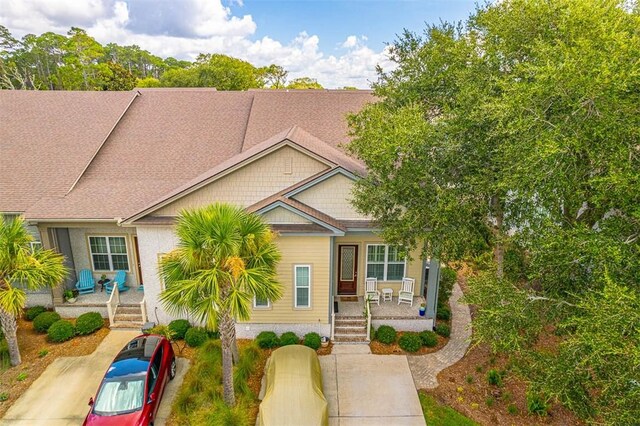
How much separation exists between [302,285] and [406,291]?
463cm

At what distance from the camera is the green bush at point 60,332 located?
45.6 ft

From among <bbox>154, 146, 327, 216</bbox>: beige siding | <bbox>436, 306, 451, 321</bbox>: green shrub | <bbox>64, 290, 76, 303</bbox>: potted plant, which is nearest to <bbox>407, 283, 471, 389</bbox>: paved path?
<bbox>436, 306, 451, 321</bbox>: green shrub

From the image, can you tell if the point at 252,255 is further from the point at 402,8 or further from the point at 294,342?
the point at 402,8

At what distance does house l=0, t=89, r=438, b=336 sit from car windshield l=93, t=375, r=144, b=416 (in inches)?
180

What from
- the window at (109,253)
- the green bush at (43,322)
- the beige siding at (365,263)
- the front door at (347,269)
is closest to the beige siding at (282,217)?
the beige siding at (365,263)

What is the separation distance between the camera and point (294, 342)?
13711 millimetres

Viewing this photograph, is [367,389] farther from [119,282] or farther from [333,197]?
[119,282]

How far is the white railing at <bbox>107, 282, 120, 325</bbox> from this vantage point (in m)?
14.6

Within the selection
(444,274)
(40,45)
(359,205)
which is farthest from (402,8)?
(40,45)

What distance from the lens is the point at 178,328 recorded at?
46.1 feet

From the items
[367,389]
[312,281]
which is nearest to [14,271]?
[312,281]

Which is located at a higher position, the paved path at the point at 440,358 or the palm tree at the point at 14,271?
the palm tree at the point at 14,271

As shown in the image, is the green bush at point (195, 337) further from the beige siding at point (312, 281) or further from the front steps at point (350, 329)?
the front steps at point (350, 329)

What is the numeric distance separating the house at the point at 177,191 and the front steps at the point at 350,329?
16.8 inches
